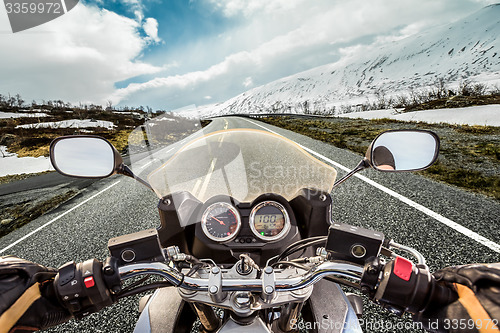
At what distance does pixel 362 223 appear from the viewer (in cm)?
365

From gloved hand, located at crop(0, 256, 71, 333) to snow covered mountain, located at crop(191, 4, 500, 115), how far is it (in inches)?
4816

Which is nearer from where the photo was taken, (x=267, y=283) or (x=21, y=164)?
(x=267, y=283)

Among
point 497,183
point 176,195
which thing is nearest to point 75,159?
point 176,195

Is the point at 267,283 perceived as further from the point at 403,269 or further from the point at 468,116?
the point at 468,116

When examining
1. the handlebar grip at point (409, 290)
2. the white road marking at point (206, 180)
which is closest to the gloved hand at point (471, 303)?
the handlebar grip at point (409, 290)

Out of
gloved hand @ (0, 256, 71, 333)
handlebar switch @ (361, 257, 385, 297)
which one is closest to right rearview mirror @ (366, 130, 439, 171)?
handlebar switch @ (361, 257, 385, 297)

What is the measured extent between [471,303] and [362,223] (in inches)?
127

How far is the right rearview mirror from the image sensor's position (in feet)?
4.41

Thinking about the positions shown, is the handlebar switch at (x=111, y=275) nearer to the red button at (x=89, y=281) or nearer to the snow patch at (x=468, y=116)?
the red button at (x=89, y=281)

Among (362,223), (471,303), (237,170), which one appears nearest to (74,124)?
(362,223)

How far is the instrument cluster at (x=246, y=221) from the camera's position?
138cm

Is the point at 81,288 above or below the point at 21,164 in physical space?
above

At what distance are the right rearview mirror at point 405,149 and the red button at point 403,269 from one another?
646mm

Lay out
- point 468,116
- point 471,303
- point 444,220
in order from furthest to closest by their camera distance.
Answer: point 468,116 → point 444,220 → point 471,303
